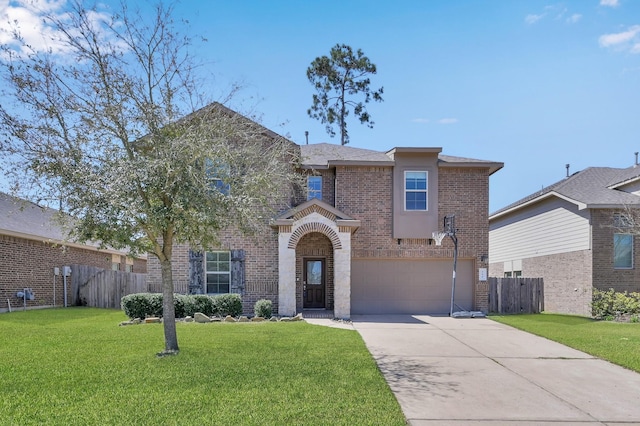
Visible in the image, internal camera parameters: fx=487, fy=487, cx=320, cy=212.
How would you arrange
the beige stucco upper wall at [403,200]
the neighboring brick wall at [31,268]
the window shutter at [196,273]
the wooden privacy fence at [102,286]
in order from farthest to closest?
the wooden privacy fence at [102,286]
the neighboring brick wall at [31,268]
the beige stucco upper wall at [403,200]
the window shutter at [196,273]

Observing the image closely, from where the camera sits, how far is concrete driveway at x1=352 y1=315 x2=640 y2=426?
5.99 metres

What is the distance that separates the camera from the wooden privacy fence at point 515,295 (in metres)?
18.8

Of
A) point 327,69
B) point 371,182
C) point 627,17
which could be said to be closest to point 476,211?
point 371,182

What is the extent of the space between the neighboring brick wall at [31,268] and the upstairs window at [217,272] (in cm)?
481

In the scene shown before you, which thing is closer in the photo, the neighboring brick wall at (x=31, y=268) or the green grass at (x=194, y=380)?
the green grass at (x=194, y=380)

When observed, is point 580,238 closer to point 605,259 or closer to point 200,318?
point 605,259

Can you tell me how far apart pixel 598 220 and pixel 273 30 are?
13.5 m

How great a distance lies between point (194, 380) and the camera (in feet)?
23.8

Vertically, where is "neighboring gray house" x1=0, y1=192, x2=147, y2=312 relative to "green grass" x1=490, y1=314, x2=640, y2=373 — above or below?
above

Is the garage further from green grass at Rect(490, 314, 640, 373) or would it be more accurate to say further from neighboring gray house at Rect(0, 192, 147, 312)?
neighboring gray house at Rect(0, 192, 147, 312)

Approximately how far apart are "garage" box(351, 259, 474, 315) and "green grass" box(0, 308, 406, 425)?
6224 millimetres

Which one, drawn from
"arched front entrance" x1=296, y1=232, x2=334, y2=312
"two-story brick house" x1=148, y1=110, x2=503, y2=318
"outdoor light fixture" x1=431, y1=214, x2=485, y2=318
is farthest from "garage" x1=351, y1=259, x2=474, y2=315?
"arched front entrance" x1=296, y1=232, x2=334, y2=312

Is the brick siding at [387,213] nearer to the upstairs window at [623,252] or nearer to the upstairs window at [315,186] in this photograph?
the upstairs window at [315,186]

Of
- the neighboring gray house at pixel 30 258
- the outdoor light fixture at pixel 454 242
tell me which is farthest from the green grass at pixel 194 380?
the neighboring gray house at pixel 30 258
